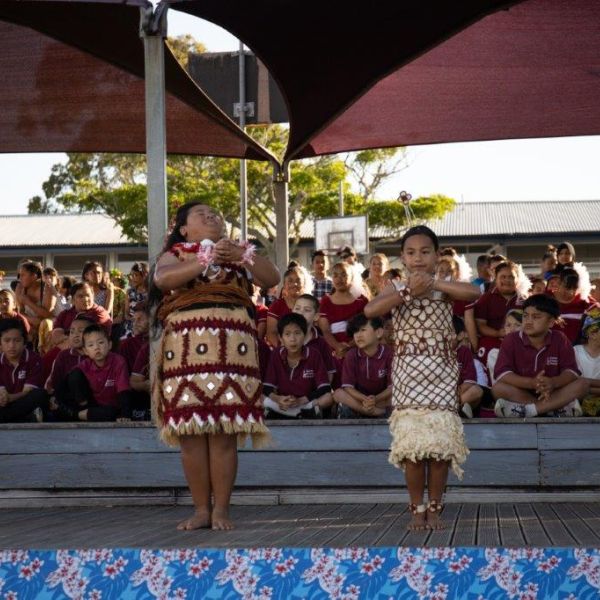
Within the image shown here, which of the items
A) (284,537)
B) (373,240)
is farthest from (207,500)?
(373,240)

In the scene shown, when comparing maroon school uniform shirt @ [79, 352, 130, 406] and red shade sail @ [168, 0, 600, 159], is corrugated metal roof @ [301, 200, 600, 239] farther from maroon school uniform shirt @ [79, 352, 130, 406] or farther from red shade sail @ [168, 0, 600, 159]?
maroon school uniform shirt @ [79, 352, 130, 406]

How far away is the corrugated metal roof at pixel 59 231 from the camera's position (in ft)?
148

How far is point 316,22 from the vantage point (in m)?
7.94

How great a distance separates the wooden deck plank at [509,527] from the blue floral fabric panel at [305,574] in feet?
0.63

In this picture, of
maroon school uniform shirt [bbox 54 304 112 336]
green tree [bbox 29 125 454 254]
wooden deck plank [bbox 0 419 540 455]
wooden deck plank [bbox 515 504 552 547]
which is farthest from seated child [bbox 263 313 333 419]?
green tree [bbox 29 125 454 254]

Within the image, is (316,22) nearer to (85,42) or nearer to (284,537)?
(85,42)

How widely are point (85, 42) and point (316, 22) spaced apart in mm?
1705

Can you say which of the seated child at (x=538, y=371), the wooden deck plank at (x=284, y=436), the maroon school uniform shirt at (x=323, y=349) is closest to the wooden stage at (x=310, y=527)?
the wooden deck plank at (x=284, y=436)

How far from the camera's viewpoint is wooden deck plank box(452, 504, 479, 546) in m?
5.01

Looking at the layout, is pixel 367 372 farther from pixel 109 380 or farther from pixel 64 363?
pixel 64 363

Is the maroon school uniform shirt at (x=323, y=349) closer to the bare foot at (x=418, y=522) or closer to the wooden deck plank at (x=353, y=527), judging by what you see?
the wooden deck plank at (x=353, y=527)

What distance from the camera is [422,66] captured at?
9.17 meters

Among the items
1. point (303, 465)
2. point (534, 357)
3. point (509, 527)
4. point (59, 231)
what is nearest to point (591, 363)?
point (534, 357)

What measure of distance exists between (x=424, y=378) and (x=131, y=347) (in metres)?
3.87
